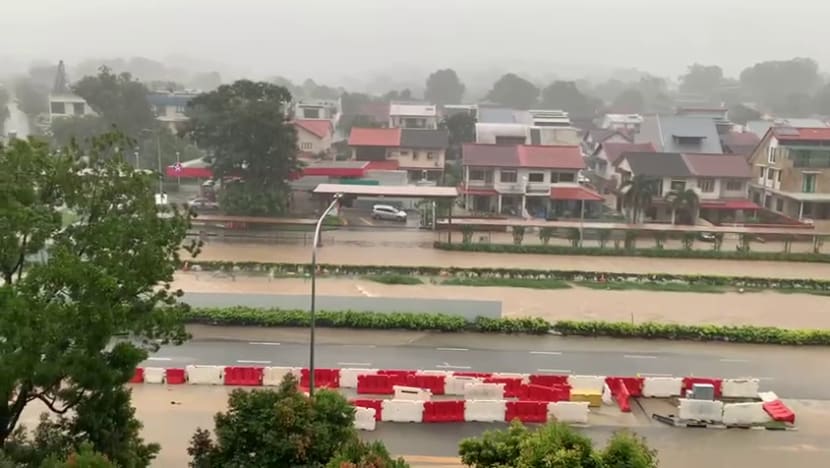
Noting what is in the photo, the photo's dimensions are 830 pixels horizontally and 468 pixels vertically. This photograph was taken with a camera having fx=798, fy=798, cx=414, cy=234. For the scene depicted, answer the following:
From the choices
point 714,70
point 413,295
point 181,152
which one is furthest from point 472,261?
point 714,70

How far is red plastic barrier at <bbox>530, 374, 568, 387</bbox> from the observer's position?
15.4m

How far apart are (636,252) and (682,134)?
551 inches

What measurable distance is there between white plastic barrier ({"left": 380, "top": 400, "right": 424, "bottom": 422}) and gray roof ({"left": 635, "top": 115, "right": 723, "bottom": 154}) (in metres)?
30.1

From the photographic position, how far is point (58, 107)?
52500 mm

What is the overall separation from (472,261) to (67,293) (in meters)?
19.9

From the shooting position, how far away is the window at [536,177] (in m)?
34.7

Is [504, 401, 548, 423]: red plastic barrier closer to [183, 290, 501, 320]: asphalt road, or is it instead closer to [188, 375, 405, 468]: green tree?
[188, 375, 405, 468]: green tree

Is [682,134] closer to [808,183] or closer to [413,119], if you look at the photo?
[808,183]

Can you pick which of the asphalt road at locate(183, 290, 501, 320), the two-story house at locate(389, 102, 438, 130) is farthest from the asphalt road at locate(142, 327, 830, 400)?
the two-story house at locate(389, 102, 438, 130)

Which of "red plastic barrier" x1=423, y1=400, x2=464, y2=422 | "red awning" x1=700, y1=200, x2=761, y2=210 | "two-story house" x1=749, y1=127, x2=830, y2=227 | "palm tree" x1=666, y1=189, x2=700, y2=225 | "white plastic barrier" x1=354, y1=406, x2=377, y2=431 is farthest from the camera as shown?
"two-story house" x1=749, y1=127, x2=830, y2=227

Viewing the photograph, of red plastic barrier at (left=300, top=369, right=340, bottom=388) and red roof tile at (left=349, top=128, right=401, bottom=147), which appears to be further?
red roof tile at (left=349, top=128, right=401, bottom=147)

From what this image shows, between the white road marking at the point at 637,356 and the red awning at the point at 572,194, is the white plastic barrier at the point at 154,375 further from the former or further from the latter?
the red awning at the point at 572,194

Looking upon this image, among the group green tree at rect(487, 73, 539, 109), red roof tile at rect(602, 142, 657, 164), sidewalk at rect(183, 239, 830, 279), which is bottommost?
sidewalk at rect(183, 239, 830, 279)

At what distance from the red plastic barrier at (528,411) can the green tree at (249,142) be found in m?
19.4
